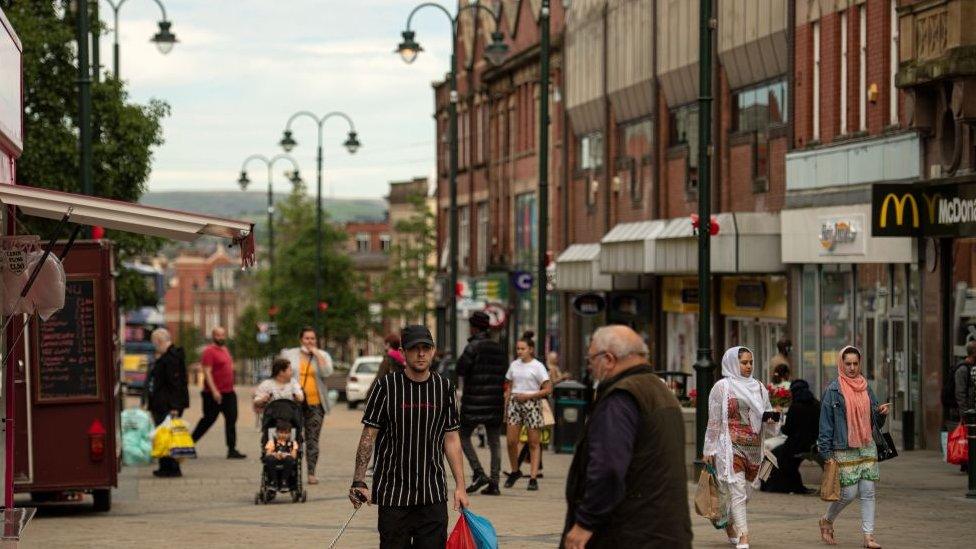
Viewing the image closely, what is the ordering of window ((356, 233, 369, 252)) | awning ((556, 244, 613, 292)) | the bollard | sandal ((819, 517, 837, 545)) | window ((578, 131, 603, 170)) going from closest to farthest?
sandal ((819, 517, 837, 545))
the bollard
awning ((556, 244, 613, 292))
window ((578, 131, 603, 170))
window ((356, 233, 369, 252))

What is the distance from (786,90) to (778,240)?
2.70 metres

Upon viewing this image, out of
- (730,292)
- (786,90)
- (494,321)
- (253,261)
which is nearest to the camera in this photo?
(253,261)

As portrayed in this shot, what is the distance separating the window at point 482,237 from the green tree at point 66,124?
30.0 m

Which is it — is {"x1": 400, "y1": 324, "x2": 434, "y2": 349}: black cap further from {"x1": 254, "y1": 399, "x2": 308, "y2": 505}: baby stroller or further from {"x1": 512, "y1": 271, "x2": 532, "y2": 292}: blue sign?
{"x1": 512, "y1": 271, "x2": 532, "y2": 292}: blue sign

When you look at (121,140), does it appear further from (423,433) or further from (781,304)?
(423,433)

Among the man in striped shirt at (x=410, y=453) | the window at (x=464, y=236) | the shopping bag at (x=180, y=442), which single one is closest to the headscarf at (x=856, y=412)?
the man in striped shirt at (x=410, y=453)

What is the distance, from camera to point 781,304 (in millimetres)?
36312

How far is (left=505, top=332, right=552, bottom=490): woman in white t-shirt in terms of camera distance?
2214 cm

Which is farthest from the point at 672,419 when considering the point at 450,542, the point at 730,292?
the point at 730,292

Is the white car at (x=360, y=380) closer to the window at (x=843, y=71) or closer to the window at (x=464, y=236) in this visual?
the window at (x=464, y=236)

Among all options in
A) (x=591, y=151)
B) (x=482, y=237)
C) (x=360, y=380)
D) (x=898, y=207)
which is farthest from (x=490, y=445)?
(x=482, y=237)

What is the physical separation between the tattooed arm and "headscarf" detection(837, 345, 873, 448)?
18.3 feet

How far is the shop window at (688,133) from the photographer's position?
42.0 m

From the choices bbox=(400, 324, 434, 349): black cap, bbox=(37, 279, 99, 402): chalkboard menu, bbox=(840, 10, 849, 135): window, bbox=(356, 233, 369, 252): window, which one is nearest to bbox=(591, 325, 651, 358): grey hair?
bbox=(400, 324, 434, 349): black cap
